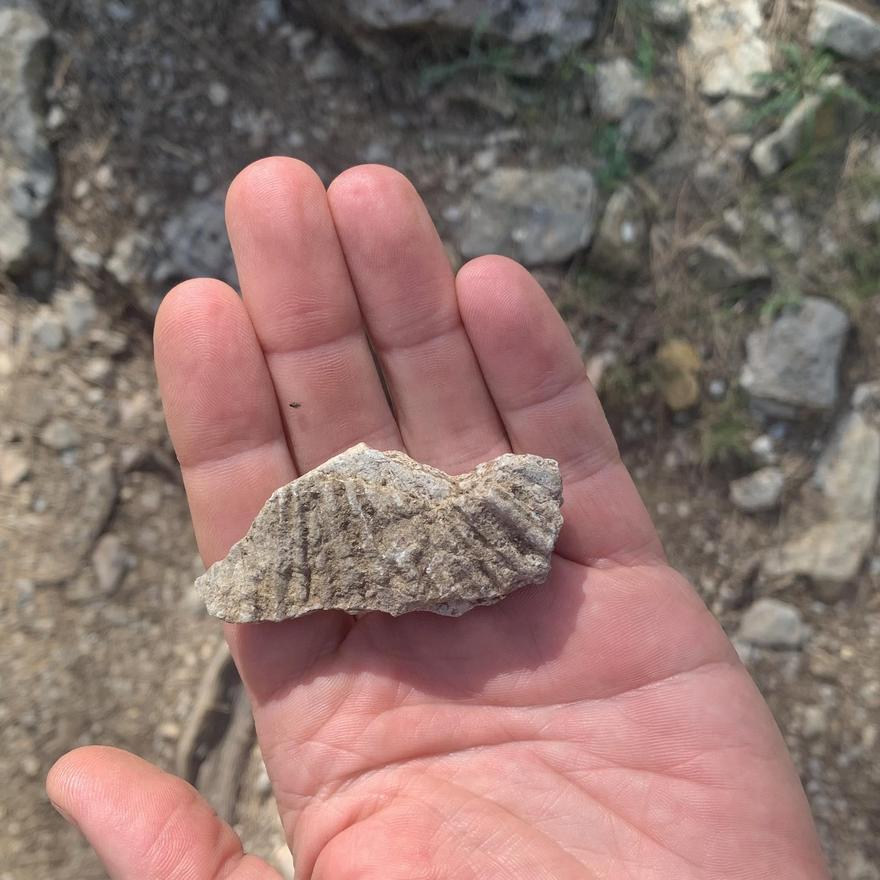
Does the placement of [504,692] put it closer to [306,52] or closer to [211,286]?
[211,286]

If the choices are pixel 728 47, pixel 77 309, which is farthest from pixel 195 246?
pixel 728 47

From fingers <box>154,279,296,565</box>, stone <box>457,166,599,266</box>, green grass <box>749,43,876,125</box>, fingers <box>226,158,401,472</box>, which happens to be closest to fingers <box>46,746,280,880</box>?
fingers <box>154,279,296,565</box>

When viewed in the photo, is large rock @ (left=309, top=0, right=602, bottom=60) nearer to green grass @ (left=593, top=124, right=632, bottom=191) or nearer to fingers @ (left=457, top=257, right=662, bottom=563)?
green grass @ (left=593, top=124, right=632, bottom=191)

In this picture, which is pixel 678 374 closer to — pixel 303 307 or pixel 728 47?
pixel 728 47

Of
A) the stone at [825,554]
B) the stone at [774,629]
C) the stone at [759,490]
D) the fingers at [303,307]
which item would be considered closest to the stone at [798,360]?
the stone at [759,490]

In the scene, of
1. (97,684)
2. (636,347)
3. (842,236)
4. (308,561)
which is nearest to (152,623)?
(97,684)
